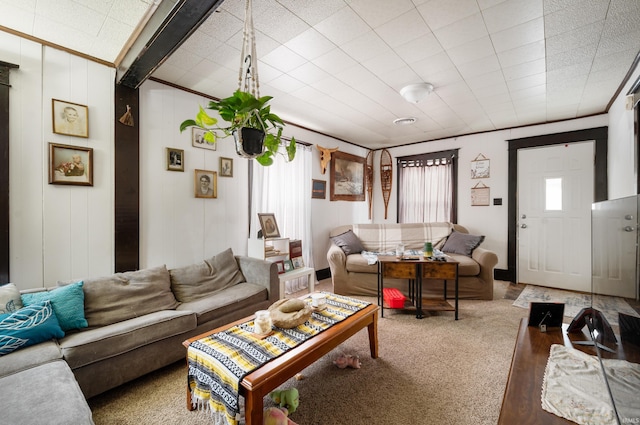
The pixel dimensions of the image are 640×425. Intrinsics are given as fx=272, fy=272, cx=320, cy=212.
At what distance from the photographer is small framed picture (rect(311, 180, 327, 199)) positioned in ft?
14.9

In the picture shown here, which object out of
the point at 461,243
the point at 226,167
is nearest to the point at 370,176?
the point at 461,243

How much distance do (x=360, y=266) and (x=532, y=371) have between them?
2593 mm

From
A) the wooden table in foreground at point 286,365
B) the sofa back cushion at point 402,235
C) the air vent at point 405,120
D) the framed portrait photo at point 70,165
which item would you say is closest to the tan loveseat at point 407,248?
the sofa back cushion at point 402,235

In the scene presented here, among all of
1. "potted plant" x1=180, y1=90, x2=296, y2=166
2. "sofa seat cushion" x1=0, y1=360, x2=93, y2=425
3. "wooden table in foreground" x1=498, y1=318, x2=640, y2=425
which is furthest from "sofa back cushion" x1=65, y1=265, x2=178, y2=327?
"wooden table in foreground" x1=498, y1=318, x2=640, y2=425

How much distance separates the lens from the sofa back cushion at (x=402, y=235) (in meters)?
4.56

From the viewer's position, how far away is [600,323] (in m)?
1.32

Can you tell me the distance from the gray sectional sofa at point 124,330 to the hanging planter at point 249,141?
4.35 ft

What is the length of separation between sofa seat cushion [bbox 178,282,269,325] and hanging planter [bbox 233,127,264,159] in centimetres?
151

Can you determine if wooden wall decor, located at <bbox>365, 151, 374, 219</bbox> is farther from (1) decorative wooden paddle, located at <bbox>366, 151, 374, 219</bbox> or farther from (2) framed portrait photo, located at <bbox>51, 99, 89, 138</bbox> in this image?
(2) framed portrait photo, located at <bbox>51, 99, 89, 138</bbox>

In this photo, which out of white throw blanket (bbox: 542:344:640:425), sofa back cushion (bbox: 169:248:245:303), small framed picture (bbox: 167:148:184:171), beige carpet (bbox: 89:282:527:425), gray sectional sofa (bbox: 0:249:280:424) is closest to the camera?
white throw blanket (bbox: 542:344:640:425)

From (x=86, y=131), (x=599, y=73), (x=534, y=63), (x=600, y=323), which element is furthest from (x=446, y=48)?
(x=86, y=131)

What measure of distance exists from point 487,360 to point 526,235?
3.01 metres

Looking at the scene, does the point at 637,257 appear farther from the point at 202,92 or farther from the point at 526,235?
the point at 526,235

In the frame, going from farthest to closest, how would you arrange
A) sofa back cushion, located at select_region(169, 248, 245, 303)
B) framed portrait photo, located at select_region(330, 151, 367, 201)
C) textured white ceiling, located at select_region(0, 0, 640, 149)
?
1. framed portrait photo, located at select_region(330, 151, 367, 201)
2. sofa back cushion, located at select_region(169, 248, 245, 303)
3. textured white ceiling, located at select_region(0, 0, 640, 149)
